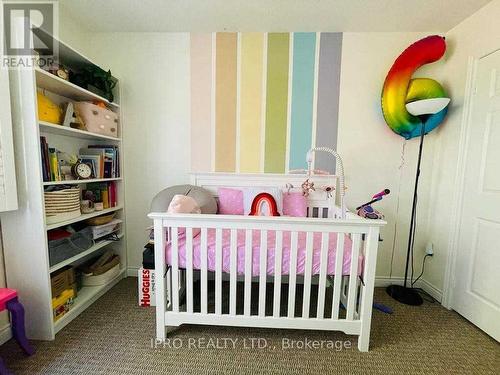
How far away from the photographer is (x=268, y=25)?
6.14 feet

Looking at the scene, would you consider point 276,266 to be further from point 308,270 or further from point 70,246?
point 70,246

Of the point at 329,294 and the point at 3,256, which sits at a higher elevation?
the point at 3,256

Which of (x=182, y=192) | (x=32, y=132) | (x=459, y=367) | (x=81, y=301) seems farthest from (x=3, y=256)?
(x=459, y=367)

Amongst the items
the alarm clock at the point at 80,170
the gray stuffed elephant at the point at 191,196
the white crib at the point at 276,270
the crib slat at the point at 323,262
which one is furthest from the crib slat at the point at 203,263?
the alarm clock at the point at 80,170

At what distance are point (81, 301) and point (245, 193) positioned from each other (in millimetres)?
1500

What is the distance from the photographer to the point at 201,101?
2.07 metres

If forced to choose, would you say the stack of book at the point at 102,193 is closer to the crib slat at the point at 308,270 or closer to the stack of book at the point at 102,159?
the stack of book at the point at 102,159

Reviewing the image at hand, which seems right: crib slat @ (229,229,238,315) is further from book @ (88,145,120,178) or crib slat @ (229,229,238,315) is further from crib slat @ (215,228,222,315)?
book @ (88,145,120,178)

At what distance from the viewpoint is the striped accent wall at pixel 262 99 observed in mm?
1994

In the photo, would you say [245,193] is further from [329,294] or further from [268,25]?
[268,25]

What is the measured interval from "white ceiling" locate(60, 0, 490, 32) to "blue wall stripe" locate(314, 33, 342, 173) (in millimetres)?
131

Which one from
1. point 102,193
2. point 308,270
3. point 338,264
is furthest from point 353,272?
point 102,193

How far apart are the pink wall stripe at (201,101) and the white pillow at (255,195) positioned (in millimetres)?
457

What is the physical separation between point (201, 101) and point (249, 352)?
198 cm
